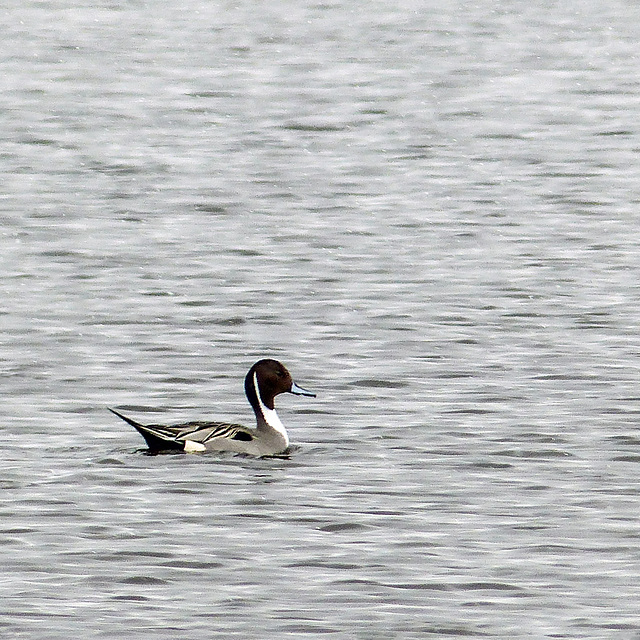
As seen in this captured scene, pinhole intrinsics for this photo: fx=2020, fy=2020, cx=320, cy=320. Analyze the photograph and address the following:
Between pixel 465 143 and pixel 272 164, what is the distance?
336 centimetres

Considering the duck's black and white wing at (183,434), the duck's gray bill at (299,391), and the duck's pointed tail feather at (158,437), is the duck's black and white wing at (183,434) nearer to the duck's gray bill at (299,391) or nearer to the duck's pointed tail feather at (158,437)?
the duck's pointed tail feather at (158,437)

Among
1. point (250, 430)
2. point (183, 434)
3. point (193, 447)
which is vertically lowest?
point (250, 430)

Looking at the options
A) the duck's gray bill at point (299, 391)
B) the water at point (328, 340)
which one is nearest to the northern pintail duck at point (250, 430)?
the duck's gray bill at point (299, 391)

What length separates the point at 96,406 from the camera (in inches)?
576

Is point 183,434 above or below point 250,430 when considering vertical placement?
above

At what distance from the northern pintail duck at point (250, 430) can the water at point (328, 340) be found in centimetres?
19

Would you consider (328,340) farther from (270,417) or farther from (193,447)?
(193,447)

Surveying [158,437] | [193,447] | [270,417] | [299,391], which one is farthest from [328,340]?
[158,437]

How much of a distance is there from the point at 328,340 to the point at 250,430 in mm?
3256

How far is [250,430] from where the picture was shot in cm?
1381

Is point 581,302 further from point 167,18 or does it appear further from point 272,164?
point 167,18

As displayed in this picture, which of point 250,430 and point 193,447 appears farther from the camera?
point 250,430

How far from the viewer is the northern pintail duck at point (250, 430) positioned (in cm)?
1313

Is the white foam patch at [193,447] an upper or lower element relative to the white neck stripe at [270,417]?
upper
